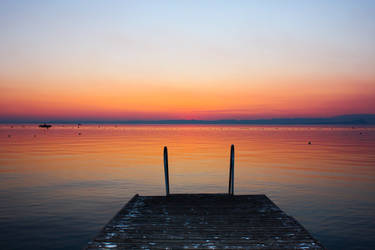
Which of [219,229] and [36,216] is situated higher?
[219,229]

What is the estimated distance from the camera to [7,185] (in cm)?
2477

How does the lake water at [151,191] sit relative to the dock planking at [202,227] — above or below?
below

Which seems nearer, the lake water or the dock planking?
the dock planking

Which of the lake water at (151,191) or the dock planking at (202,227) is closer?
Result: the dock planking at (202,227)

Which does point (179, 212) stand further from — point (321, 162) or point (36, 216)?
point (321, 162)

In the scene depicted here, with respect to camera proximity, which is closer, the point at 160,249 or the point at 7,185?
the point at 160,249

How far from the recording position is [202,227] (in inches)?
391

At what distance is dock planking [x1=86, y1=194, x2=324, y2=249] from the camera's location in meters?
8.47

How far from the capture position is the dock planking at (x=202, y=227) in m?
8.47

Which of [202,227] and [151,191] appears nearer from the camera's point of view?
[202,227]

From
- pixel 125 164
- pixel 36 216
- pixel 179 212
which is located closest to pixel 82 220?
pixel 36 216

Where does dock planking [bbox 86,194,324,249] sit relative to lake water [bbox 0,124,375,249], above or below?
above

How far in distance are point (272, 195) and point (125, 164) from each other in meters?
19.7

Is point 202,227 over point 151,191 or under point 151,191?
over
